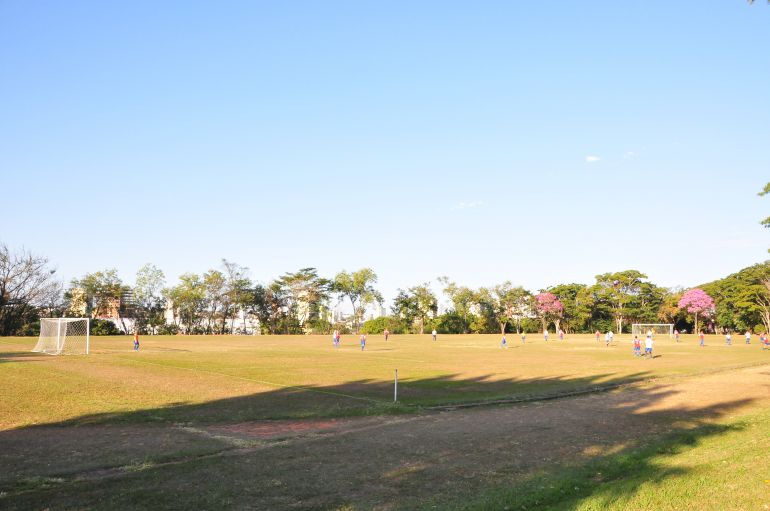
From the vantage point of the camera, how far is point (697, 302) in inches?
3467

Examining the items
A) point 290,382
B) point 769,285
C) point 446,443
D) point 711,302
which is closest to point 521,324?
point 711,302

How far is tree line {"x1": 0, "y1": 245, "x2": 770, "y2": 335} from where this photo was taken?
80.2 metres

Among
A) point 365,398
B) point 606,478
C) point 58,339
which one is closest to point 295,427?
point 365,398

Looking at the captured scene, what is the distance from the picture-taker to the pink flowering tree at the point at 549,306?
98.6 m

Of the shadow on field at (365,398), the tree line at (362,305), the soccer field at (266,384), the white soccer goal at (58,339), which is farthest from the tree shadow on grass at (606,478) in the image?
the tree line at (362,305)

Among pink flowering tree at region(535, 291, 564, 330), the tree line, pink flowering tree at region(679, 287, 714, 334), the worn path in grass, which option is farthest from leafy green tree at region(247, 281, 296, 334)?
the worn path in grass

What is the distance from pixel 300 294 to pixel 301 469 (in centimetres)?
9671

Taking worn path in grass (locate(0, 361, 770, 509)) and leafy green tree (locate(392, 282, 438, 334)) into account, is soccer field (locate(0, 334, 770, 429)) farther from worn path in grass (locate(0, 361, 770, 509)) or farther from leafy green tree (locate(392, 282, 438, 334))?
leafy green tree (locate(392, 282, 438, 334))

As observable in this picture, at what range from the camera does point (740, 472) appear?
8.62 meters

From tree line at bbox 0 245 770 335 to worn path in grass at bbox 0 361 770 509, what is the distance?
239 ft

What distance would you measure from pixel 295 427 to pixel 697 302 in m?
92.2

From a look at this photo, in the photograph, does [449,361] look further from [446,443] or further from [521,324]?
[521,324]

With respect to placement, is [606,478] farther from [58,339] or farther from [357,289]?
[357,289]

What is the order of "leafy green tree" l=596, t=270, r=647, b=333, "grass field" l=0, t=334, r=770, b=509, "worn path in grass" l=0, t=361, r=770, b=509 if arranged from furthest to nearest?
1. "leafy green tree" l=596, t=270, r=647, b=333
2. "grass field" l=0, t=334, r=770, b=509
3. "worn path in grass" l=0, t=361, r=770, b=509
